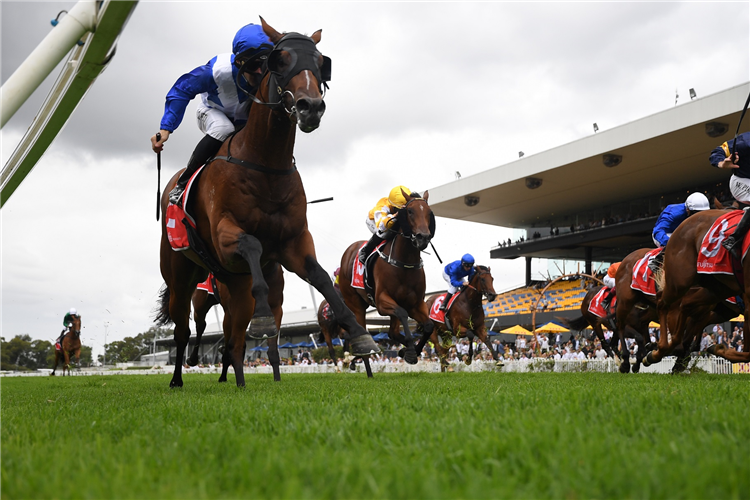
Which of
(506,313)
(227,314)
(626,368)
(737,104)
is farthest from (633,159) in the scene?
(227,314)

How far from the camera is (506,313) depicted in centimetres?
4038

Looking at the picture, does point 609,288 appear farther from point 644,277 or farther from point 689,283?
point 689,283

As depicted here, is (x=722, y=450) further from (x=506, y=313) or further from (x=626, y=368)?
(x=506, y=313)

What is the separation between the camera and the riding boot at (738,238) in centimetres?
651

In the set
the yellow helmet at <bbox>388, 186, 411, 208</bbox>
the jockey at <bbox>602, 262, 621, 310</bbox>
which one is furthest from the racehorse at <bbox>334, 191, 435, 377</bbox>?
the jockey at <bbox>602, 262, 621, 310</bbox>

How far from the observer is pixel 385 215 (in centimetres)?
1112

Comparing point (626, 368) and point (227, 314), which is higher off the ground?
point (227, 314)

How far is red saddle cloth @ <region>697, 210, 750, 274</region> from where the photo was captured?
274 inches

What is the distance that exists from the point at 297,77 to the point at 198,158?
6.13 ft

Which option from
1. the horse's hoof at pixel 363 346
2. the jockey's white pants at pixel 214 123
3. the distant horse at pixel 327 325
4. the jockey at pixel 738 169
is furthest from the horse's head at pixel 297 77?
the distant horse at pixel 327 325

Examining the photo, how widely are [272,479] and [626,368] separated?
10.8 m

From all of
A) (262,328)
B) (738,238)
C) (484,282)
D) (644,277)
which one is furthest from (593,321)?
(262,328)

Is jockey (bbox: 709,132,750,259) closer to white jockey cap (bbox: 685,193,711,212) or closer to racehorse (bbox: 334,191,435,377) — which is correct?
white jockey cap (bbox: 685,193,711,212)

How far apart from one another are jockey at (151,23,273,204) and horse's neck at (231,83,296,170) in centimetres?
40
